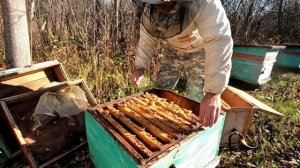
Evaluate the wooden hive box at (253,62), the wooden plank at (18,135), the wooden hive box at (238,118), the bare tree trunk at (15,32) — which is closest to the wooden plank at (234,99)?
the wooden hive box at (238,118)

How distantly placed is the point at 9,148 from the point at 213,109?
2354mm

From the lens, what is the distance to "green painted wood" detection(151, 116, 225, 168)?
153 cm

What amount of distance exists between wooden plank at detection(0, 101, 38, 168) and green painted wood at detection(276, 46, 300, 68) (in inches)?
288

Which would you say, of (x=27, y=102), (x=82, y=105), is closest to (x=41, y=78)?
(x=27, y=102)

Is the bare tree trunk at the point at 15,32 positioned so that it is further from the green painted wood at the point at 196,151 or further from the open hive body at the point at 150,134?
the green painted wood at the point at 196,151

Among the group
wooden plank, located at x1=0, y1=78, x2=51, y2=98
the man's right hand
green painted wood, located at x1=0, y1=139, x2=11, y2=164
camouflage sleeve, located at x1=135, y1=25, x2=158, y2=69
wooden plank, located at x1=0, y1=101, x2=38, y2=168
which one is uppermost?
camouflage sleeve, located at x1=135, y1=25, x2=158, y2=69

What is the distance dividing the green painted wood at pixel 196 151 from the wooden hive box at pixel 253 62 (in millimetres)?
3363

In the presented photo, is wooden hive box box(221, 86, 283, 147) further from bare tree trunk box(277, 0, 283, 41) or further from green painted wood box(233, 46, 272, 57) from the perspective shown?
bare tree trunk box(277, 0, 283, 41)

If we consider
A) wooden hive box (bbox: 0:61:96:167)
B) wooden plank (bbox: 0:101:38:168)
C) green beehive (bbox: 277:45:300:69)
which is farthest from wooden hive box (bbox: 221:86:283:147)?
green beehive (bbox: 277:45:300:69)

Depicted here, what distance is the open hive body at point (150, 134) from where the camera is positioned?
4.88ft

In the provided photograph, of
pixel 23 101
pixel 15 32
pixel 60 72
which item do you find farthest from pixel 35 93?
pixel 15 32

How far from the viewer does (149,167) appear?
1346 mm

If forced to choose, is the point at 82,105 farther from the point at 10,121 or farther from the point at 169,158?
the point at 169,158

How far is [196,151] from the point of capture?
1.82 m
